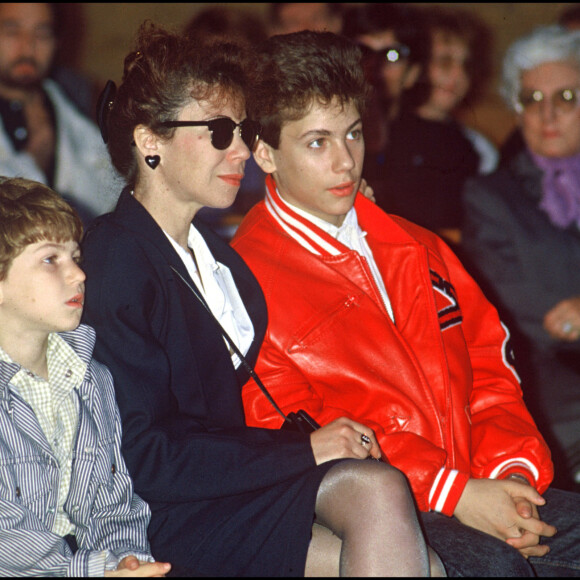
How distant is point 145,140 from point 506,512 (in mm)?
1106

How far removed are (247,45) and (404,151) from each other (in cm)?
134

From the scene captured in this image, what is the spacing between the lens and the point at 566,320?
2.88 m

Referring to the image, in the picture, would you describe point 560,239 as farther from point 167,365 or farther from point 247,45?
point 167,365

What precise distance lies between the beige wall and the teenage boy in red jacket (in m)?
3.98

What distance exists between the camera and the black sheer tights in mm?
1517

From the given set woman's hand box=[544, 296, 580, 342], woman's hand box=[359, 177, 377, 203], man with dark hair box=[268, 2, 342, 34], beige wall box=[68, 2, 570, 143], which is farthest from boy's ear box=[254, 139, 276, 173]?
beige wall box=[68, 2, 570, 143]

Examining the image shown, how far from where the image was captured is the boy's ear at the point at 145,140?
1.84m

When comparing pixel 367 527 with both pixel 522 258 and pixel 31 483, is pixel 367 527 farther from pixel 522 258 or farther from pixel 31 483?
pixel 522 258

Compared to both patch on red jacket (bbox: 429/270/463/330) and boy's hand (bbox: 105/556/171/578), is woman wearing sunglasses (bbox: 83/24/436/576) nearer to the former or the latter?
boy's hand (bbox: 105/556/171/578)

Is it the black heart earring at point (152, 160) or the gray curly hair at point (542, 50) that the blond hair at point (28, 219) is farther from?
the gray curly hair at point (542, 50)

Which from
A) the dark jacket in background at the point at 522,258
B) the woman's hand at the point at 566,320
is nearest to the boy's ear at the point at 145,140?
the dark jacket in background at the point at 522,258

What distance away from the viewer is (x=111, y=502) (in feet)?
5.49

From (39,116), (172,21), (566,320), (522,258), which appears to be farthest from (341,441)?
(172,21)

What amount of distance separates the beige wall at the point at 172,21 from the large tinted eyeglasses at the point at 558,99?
2.68m
